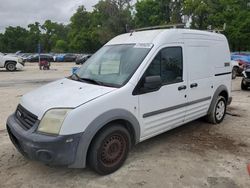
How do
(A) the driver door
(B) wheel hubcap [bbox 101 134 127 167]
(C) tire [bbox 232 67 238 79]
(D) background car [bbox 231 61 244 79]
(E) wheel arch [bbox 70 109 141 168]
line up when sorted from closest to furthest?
(E) wheel arch [bbox 70 109 141 168] < (B) wheel hubcap [bbox 101 134 127 167] < (A) the driver door < (C) tire [bbox 232 67 238 79] < (D) background car [bbox 231 61 244 79]

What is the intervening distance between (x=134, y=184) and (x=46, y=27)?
10066cm

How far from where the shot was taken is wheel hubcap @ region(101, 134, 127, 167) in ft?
12.5

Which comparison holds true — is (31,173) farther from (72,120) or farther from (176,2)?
(176,2)

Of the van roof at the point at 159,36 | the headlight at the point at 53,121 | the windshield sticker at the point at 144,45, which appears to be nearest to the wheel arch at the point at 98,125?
the headlight at the point at 53,121

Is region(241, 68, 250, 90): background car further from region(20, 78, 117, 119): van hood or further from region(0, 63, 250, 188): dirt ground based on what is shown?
region(20, 78, 117, 119): van hood

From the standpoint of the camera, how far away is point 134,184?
3.64 m

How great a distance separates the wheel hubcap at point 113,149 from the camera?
12.5 feet

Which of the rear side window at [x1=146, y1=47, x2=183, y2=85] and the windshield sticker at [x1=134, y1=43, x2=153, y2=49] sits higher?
the windshield sticker at [x1=134, y1=43, x2=153, y2=49]

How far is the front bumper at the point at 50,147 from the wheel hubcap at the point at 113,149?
50 centimetres

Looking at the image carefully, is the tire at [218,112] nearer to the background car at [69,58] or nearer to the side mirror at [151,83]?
the side mirror at [151,83]

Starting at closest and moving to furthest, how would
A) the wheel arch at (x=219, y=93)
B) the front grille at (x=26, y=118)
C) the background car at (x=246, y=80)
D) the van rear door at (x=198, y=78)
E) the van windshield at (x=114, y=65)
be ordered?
the front grille at (x=26, y=118) < the van windshield at (x=114, y=65) < the van rear door at (x=198, y=78) < the wheel arch at (x=219, y=93) < the background car at (x=246, y=80)

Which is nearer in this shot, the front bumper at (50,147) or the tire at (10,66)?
the front bumper at (50,147)

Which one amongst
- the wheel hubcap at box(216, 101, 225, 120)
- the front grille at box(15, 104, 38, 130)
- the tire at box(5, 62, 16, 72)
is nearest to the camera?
the front grille at box(15, 104, 38, 130)

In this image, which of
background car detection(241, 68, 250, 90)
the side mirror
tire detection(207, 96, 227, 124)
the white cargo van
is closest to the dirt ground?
the white cargo van
